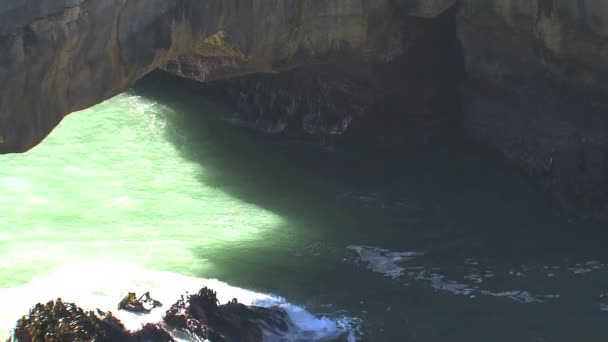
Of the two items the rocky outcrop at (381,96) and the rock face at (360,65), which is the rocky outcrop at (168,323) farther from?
the rocky outcrop at (381,96)

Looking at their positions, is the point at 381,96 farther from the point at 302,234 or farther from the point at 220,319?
the point at 220,319

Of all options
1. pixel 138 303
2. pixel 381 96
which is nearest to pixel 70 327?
pixel 138 303

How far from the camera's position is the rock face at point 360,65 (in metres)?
7.05

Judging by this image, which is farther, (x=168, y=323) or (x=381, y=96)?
(x=381, y=96)

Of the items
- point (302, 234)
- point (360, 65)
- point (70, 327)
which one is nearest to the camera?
point (70, 327)

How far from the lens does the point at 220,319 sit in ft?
25.6

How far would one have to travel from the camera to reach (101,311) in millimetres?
7637

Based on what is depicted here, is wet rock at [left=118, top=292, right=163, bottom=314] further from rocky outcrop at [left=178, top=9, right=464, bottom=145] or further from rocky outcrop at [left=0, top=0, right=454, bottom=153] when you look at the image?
rocky outcrop at [left=178, top=9, right=464, bottom=145]

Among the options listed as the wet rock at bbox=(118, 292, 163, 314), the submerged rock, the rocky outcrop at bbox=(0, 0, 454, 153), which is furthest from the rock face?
the wet rock at bbox=(118, 292, 163, 314)

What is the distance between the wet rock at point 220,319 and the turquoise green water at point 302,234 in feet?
0.79

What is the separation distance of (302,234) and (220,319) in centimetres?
210

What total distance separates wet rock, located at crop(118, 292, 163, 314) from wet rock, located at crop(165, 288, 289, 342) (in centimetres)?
16

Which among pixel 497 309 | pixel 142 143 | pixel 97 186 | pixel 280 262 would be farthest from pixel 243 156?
pixel 497 309

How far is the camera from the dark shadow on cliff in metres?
9.47
